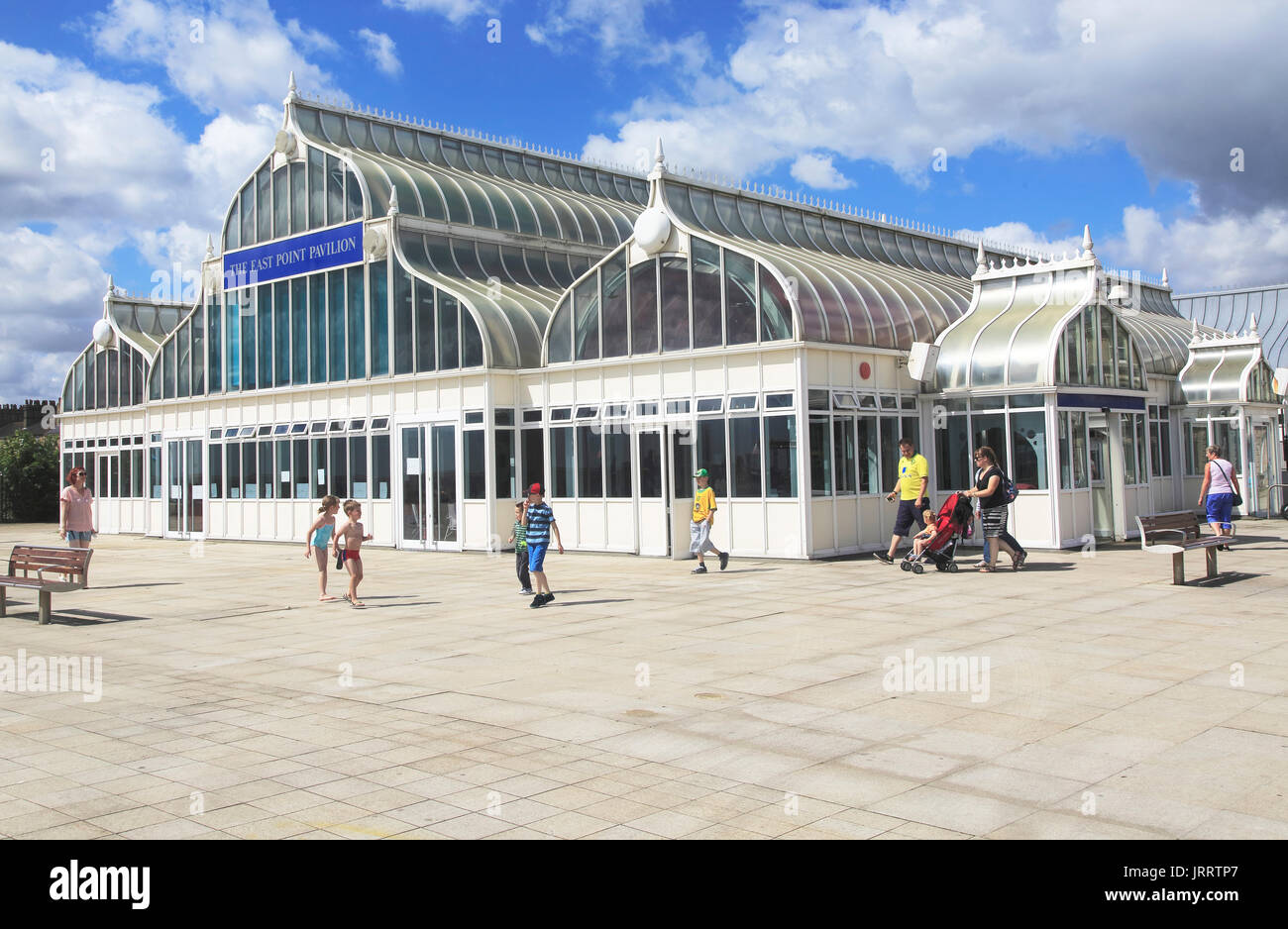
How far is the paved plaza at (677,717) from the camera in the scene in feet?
19.2

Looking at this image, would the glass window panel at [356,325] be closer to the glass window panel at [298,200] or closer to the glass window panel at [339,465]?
the glass window panel at [339,465]

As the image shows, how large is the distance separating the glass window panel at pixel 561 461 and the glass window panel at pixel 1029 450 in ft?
29.3

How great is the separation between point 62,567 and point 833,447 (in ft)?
41.9

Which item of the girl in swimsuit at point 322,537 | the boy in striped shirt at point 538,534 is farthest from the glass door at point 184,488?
the boy in striped shirt at point 538,534

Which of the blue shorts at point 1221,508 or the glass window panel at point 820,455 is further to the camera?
the glass window panel at point 820,455

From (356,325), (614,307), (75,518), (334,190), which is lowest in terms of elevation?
(75,518)

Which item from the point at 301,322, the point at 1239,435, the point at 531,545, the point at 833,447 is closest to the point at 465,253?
the point at 301,322

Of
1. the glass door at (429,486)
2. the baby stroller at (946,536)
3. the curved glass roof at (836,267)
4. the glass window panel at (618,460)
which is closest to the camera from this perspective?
the baby stroller at (946,536)

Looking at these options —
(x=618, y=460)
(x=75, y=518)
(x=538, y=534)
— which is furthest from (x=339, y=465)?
(x=538, y=534)

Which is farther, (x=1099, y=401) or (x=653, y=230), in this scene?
(x=653, y=230)

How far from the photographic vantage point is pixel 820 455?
66.6 ft

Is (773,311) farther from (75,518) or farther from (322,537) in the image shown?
(75,518)

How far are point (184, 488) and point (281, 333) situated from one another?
640 centimetres
